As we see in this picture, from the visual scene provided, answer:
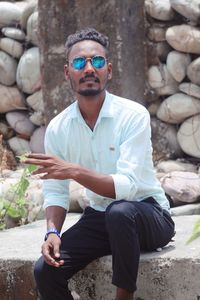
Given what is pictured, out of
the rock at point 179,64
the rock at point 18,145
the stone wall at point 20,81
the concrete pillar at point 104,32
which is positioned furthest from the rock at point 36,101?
the rock at point 179,64

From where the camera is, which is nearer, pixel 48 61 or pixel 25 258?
pixel 25 258

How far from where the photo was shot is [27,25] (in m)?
6.11

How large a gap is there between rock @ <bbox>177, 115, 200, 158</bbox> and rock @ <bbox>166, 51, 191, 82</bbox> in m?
0.32

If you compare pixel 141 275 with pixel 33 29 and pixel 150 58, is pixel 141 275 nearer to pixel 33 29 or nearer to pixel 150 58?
pixel 150 58

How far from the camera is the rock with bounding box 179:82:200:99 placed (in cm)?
522

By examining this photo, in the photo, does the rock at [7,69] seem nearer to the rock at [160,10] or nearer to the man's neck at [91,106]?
the rock at [160,10]

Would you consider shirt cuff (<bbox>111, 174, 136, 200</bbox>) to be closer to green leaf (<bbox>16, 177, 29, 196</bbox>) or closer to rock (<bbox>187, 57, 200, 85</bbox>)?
green leaf (<bbox>16, 177, 29, 196</bbox>)

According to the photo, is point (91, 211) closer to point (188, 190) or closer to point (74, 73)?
point (74, 73)

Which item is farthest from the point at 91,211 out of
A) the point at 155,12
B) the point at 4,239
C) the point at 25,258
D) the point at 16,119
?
the point at 16,119

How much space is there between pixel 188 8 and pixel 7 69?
1.79 m

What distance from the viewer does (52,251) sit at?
2.84 m

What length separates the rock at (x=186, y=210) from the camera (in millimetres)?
4352

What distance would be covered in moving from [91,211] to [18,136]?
3310 mm

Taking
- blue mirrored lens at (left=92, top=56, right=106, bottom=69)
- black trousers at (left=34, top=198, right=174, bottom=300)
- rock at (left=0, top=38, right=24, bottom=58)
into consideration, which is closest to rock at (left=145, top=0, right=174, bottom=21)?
rock at (left=0, top=38, right=24, bottom=58)
